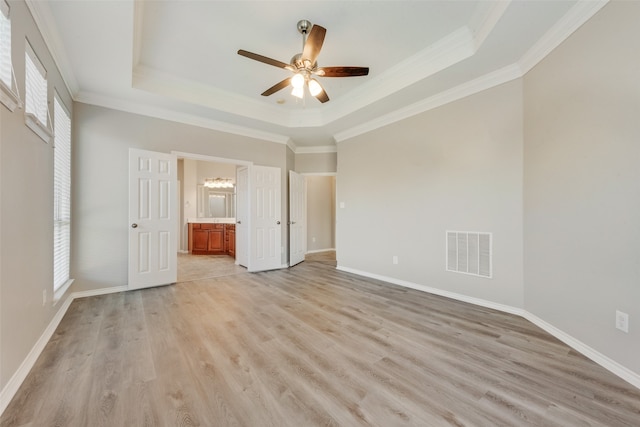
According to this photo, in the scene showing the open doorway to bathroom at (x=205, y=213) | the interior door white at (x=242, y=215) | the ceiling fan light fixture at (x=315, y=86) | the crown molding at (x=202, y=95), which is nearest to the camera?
the ceiling fan light fixture at (x=315, y=86)

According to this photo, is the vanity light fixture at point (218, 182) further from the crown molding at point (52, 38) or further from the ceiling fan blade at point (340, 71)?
the ceiling fan blade at point (340, 71)

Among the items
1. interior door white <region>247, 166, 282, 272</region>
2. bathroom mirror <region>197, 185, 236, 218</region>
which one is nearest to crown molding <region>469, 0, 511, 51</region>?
interior door white <region>247, 166, 282, 272</region>

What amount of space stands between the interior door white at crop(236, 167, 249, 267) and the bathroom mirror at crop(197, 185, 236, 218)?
2.93 metres

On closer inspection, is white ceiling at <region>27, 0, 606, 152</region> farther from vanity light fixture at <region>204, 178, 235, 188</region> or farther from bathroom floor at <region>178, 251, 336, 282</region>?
vanity light fixture at <region>204, 178, 235, 188</region>

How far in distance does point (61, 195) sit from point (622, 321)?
17.5 feet

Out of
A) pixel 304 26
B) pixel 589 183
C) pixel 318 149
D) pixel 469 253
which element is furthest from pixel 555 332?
pixel 318 149

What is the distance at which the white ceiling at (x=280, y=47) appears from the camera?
2170 millimetres

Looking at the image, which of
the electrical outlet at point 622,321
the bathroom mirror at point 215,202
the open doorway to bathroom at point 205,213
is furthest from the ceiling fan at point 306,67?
the bathroom mirror at point 215,202

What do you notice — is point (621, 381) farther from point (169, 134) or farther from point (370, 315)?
point (169, 134)

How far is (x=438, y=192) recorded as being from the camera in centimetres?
349

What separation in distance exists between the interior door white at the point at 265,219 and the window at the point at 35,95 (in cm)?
278

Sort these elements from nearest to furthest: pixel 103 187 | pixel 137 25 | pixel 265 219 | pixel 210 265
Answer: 1. pixel 137 25
2. pixel 103 187
3. pixel 265 219
4. pixel 210 265

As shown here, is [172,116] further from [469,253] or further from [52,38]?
[469,253]

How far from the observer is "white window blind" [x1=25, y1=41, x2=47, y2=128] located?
1925 mm
